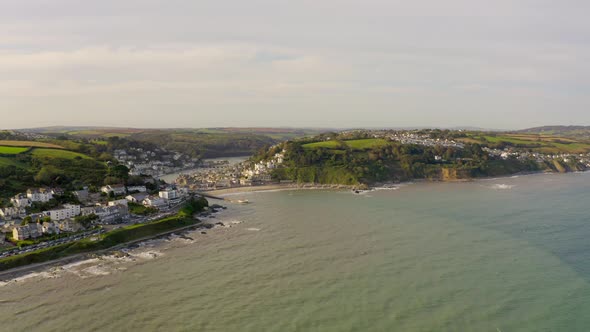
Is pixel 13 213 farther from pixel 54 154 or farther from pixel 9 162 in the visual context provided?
pixel 54 154

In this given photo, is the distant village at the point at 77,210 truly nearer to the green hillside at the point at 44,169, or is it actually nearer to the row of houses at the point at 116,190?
the row of houses at the point at 116,190

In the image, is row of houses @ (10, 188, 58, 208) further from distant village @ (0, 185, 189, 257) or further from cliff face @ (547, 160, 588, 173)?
cliff face @ (547, 160, 588, 173)

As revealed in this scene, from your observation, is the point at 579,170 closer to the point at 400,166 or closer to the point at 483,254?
the point at 400,166

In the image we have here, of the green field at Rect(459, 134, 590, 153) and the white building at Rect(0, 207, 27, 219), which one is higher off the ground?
the green field at Rect(459, 134, 590, 153)

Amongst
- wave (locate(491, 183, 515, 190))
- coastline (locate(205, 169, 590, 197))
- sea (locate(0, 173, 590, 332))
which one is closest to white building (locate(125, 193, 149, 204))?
sea (locate(0, 173, 590, 332))

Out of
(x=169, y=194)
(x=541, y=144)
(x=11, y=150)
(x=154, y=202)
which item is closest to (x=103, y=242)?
(x=154, y=202)
